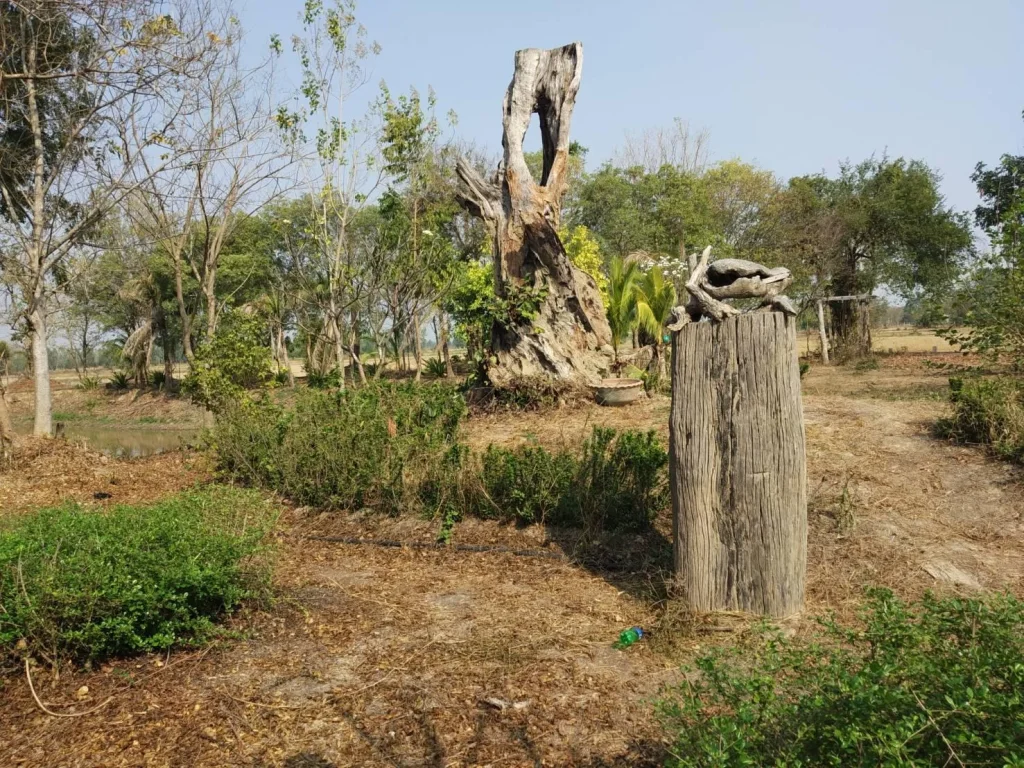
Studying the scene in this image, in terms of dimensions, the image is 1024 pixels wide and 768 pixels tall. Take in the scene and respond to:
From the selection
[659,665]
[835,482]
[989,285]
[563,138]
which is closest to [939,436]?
[835,482]

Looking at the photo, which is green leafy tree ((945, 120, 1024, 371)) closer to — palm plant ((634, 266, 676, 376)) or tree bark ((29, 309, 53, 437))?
palm plant ((634, 266, 676, 376))

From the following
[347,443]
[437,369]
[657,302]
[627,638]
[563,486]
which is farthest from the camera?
[437,369]

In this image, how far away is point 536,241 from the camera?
10.1 metres

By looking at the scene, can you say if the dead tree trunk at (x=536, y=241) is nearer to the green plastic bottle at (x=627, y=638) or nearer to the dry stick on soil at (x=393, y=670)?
the green plastic bottle at (x=627, y=638)

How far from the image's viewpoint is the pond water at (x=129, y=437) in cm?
1634

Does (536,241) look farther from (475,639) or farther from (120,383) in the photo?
(120,383)

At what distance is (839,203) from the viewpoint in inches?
1016

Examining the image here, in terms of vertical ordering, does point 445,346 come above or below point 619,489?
above

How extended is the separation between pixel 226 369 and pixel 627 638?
359 inches

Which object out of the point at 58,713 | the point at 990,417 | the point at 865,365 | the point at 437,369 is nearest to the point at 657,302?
the point at 865,365

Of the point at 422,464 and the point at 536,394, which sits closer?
the point at 422,464

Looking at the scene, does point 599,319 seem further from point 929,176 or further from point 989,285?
point 929,176

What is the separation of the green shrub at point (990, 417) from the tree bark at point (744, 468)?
3.39 meters

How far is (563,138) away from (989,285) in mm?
5543
